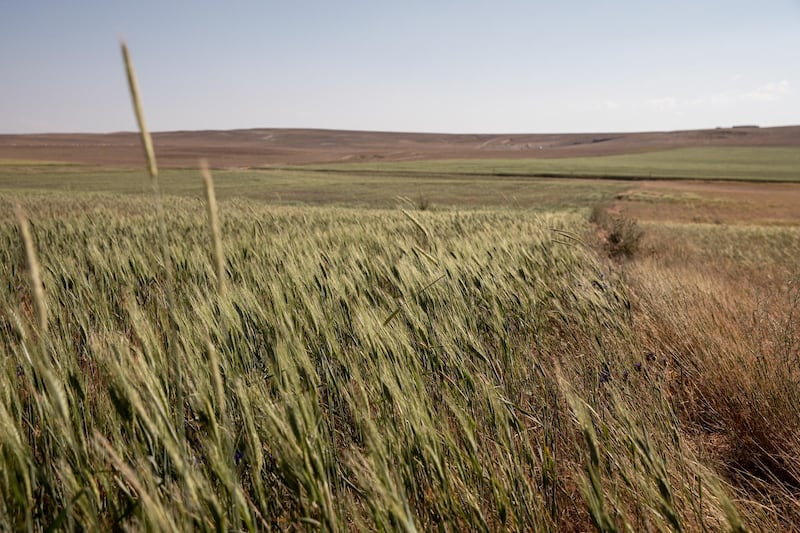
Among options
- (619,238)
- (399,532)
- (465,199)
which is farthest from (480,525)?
(465,199)

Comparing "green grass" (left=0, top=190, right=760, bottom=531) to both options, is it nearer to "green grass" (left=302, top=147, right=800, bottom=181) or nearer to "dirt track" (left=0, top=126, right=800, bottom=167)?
"green grass" (left=302, top=147, right=800, bottom=181)

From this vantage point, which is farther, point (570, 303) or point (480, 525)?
point (570, 303)

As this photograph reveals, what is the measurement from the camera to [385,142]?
13788cm

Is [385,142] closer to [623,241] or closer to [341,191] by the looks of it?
[341,191]

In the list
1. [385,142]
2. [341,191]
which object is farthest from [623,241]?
[385,142]

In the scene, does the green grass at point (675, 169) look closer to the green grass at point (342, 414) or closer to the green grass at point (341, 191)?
the green grass at point (341, 191)

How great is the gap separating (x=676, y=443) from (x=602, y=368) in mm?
589

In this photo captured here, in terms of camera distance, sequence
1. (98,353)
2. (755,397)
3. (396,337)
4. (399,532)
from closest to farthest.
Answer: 1. (399,532)
2. (98,353)
3. (396,337)
4. (755,397)

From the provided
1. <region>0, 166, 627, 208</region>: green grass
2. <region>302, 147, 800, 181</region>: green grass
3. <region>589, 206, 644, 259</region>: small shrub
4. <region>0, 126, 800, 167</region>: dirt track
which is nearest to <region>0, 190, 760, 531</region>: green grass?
<region>589, 206, 644, 259</region>: small shrub

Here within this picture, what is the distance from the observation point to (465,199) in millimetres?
30406

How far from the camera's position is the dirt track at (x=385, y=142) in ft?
311

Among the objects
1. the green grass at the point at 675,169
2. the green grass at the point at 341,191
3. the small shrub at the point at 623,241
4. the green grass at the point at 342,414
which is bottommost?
the green grass at the point at 675,169

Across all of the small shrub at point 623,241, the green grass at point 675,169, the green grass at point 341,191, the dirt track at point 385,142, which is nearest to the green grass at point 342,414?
the small shrub at point 623,241

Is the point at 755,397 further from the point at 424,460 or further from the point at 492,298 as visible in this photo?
the point at 424,460
